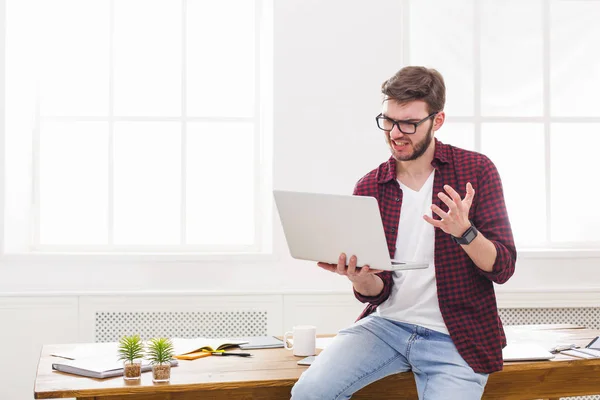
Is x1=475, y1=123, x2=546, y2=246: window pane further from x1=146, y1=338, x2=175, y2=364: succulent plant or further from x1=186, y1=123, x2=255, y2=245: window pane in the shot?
x1=146, y1=338, x2=175, y2=364: succulent plant

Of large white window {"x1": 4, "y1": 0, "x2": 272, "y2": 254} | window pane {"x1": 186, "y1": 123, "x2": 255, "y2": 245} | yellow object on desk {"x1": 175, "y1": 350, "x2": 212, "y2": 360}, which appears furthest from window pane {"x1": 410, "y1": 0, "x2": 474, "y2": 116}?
yellow object on desk {"x1": 175, "y1": 350, "x2": 212, "y2": 360}

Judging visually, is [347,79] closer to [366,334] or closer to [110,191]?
[110,191]

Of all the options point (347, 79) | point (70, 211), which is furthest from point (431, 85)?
point (70, 211)

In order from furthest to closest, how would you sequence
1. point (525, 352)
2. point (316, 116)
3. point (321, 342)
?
1. point (316, 116)
2. point (321, 342)
3. point (525, 352)

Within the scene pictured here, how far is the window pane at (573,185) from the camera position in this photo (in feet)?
13.5

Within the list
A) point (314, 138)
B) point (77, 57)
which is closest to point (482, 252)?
point (314, 138)

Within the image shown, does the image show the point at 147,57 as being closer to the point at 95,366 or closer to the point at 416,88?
the point at 416,88

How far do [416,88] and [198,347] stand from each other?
1088 mm

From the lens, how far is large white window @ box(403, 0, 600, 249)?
4020 millimetres

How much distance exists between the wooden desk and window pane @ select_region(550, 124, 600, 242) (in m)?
1.65

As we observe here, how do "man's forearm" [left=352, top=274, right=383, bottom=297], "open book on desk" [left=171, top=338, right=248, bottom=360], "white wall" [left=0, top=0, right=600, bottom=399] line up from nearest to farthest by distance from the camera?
"man's forearm" [left=352, top=274, right=383, bottom=297] → "open book on desk" [left=171, top=338, right=248, bottom=360] → "white wall" [left=0, top=0, right=600, bottom=399]

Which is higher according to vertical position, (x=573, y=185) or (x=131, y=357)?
(x=573, y=185)

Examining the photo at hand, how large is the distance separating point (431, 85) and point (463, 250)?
0.53 metres

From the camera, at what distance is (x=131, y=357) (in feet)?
6.77
